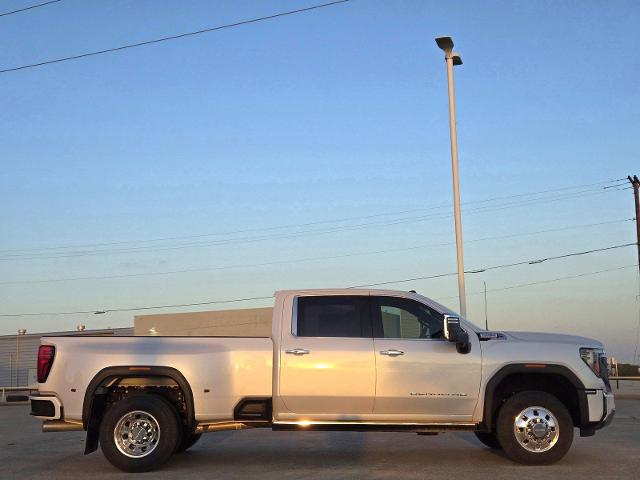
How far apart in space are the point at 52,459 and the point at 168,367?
104 inches

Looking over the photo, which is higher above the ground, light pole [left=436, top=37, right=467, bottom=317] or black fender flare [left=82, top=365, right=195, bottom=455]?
light pole [left=436, top=37, right=467, bottom=317]

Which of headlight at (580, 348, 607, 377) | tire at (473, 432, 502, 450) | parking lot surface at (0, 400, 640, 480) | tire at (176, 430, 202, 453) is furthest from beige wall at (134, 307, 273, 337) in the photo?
headlight at (580, 348, 607, 377)

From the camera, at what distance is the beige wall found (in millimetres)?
45156

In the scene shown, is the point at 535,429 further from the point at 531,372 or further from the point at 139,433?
the point at 139,433

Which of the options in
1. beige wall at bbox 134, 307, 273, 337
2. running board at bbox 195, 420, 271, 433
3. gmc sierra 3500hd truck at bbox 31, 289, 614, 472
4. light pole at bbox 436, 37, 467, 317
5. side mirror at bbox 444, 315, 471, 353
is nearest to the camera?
side mirror at bbox 444, 315, 471, 353

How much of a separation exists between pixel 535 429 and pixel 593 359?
3.66 ft

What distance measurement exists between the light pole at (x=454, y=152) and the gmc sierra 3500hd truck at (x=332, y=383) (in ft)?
26.4

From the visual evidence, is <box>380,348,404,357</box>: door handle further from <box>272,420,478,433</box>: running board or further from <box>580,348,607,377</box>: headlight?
<box>580,348,607,377</box>: headlight

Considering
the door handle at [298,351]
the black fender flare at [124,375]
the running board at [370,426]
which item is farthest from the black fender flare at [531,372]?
the black fender flare at [124,375]

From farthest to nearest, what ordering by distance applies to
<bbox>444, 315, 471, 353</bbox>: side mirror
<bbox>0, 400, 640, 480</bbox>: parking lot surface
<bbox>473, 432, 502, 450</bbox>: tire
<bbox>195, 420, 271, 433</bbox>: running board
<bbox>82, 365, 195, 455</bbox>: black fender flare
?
<bbox>473, 432, 502, 450</bbox>: tire
<bbox>195, 420, 271, 433</bbox>: running board
<bbox>82, 365, 195, 455</bbox>: black fender flare
<bbox>444, 315, 471, 353</bbox>: side mirror
<bbox>0, 400, 640, 480</bbox>: parking lot surface

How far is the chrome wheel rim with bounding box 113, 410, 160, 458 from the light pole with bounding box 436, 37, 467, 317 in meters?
9.43

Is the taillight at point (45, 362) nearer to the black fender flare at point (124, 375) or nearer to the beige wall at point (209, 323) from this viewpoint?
the black fender flare at point (124, 375)

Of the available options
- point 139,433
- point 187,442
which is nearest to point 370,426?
point 139,433

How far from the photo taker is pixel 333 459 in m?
10.5
